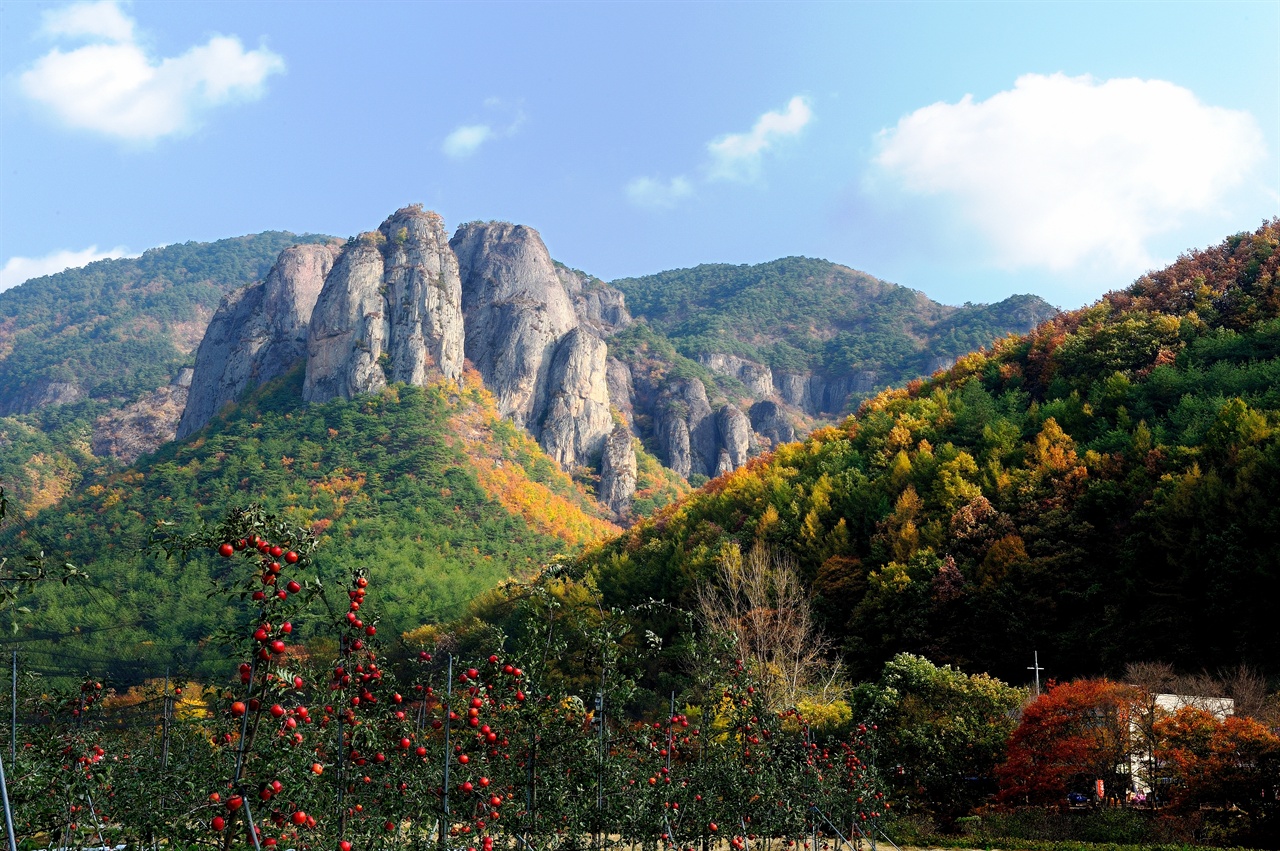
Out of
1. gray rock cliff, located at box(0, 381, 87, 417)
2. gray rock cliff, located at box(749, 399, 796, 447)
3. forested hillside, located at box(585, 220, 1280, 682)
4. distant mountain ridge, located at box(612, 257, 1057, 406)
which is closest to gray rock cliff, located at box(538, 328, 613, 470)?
gray rock cliff, located at box(749, 399, 796, 447)

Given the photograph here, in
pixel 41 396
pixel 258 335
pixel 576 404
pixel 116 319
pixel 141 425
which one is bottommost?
pixel 576 404

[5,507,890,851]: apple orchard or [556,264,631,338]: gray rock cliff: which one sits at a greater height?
[556,264,631,338]: gray rock cliff

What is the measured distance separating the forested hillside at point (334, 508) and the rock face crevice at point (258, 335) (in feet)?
17.3

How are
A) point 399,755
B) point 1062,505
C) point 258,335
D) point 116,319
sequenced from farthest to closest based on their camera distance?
point 116,319, point 258,335, point 1062,505, point 399,755

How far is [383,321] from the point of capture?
82.8 m

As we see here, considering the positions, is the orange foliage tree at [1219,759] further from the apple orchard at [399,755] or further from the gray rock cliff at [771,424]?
the gray rock cliff at [771,424]

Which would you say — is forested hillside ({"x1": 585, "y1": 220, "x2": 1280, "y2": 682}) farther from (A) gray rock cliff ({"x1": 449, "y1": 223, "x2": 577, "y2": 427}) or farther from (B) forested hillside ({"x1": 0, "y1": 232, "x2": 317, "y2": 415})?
(B) forested hillside ({"x1": 0, "y1": 232, "x2": 317, "y2": 415})

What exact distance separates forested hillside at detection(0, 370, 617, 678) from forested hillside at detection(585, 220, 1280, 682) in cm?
1739

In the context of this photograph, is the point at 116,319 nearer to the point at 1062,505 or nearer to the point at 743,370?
the point at 743,370

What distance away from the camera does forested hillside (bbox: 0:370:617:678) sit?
166ft

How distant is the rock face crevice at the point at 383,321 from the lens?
80.4m

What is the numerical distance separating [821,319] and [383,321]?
361 ft

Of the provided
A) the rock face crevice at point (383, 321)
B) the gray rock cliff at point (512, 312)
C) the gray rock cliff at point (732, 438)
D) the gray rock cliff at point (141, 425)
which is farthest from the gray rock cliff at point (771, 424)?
the gray rock cliff at point (141, 425)

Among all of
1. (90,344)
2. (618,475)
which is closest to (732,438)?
(618,475)
